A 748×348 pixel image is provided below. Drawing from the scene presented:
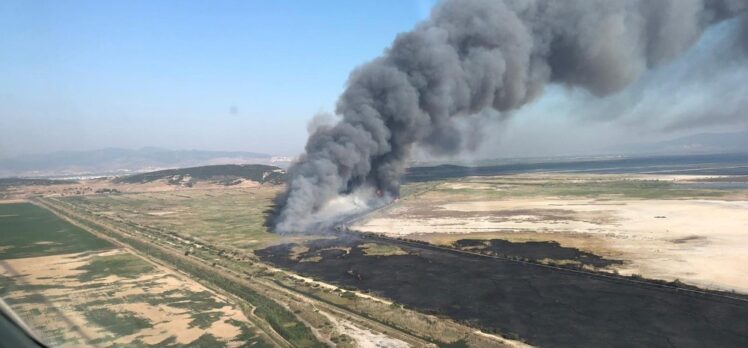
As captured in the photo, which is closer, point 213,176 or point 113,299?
point 113,299

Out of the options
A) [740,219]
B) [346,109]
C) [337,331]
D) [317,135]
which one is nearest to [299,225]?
[317,135]

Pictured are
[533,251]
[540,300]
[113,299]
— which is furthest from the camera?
[533,251]

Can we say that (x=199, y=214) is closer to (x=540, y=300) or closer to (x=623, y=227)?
(x=623, y=227)

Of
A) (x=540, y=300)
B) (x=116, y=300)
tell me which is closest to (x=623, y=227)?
(x=540, y=300)

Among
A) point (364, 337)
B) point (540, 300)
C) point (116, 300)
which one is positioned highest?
point (116, 300)

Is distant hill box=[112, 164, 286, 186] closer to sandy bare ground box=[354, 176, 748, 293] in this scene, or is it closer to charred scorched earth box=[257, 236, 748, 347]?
sandy bare ground box=[354, 176, 748, 293]

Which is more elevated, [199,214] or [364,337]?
[364,337]

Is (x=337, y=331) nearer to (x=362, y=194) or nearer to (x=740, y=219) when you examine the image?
(x=740, y=219)
